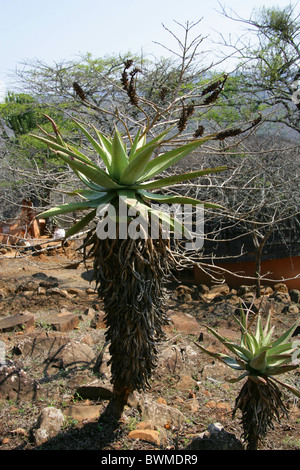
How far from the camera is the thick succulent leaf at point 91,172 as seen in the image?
2.42 metres

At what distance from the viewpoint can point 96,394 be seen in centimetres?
381

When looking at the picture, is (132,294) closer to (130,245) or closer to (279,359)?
(130,245)

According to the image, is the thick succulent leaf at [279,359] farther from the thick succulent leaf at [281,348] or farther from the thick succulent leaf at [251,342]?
the thick succulent leaf at [251,342]

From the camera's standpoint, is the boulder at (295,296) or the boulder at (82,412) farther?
the boulder at (295,296)

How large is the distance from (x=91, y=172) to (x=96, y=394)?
227 cm

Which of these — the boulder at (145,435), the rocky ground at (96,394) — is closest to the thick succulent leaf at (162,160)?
the rocky ground at (96,394)

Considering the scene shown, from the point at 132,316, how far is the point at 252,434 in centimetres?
118

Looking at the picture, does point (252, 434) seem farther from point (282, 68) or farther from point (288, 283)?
point (282, 68)

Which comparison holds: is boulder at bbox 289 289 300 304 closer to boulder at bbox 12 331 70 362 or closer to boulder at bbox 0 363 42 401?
boulder at bbox 12 331 70 362

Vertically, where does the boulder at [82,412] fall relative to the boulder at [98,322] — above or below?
below

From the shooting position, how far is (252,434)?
283 centimetres

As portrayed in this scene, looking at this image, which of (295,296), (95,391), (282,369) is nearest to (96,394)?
(95,391)

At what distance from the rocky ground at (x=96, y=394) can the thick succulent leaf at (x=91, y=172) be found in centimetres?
66
